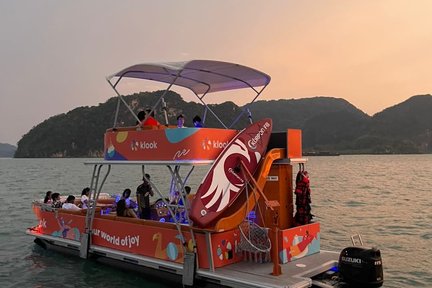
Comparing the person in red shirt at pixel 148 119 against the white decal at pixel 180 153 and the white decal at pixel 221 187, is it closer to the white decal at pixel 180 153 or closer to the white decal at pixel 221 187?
the white decal at pixel 180 153

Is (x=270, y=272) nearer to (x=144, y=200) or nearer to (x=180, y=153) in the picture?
(x=180, y=153)

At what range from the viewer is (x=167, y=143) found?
912cm

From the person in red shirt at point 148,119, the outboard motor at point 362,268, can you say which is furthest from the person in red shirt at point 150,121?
the outboard motor at point 362,268

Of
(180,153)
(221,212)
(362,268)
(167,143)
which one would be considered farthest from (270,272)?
(167,143)

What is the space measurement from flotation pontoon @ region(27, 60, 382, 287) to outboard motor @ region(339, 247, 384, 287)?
0.11 metres

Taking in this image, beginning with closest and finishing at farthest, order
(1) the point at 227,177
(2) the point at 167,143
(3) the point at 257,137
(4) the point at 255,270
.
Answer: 1. (4) the point at 255,270
2. (1) the point at 227,177
3. (2) the point at 167,143
4. (3) the point at 257,137

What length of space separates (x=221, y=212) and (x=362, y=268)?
111 inches

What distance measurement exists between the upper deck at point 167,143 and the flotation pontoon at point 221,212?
0.02 metres

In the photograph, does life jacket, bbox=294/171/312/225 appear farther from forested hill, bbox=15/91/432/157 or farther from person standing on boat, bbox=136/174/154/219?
forested hill, bbox=15/91/432/157

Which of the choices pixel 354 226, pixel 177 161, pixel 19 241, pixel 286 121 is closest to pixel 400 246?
pixel 354 226

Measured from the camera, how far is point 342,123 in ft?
627

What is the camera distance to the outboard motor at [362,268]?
772 cm

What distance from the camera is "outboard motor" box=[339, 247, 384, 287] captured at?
7.72m

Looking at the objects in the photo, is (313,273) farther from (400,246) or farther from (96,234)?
(400,246)
